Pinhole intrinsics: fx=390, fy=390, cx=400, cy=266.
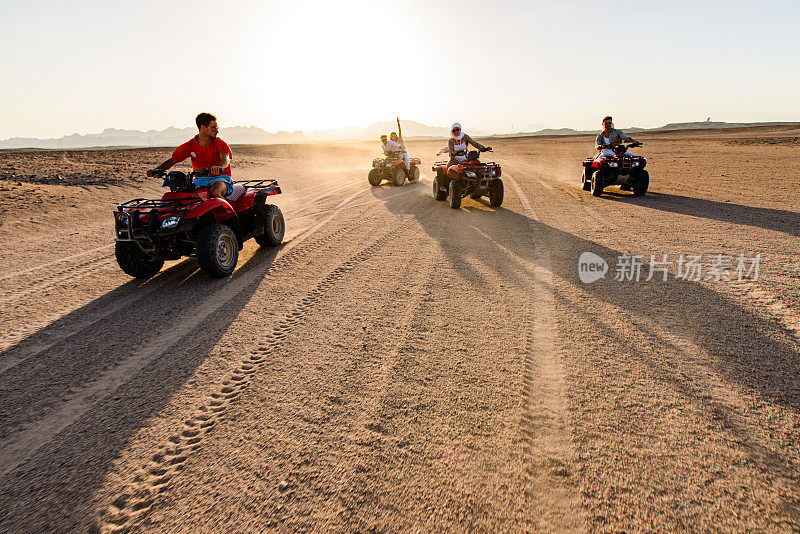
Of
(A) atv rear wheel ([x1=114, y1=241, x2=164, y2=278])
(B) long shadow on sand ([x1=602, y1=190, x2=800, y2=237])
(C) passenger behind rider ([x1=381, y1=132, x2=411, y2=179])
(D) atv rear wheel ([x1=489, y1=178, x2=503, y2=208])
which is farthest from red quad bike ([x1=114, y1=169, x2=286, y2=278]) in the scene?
(C) passenger behind rider ([x1=381, y1=132, x2=411, y2=179])

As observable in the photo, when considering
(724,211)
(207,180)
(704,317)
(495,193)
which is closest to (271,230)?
(207,180)

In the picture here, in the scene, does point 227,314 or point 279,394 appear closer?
point 279,394

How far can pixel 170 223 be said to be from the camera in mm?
4629

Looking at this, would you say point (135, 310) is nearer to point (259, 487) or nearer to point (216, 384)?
point (216, 384)

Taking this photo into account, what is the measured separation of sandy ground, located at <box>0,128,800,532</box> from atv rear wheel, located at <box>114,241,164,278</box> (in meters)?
0.18

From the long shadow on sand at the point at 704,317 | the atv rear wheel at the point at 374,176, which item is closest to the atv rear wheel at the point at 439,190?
the atv rear wheel at the point at 374,176

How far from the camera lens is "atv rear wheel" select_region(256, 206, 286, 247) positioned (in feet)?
21.0

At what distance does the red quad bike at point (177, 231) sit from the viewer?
184 inches

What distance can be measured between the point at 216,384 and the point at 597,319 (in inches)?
132

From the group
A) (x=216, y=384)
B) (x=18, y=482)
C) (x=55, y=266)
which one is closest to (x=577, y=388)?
(x=216, y=384)

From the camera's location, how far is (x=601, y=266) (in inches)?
203

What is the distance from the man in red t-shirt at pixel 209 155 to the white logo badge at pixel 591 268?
490 centimetres

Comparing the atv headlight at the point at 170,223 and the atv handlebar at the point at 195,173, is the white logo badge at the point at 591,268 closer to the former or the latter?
the atv headlight at the point at 170,223

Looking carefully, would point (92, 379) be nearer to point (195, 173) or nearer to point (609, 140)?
point (195, 173)
